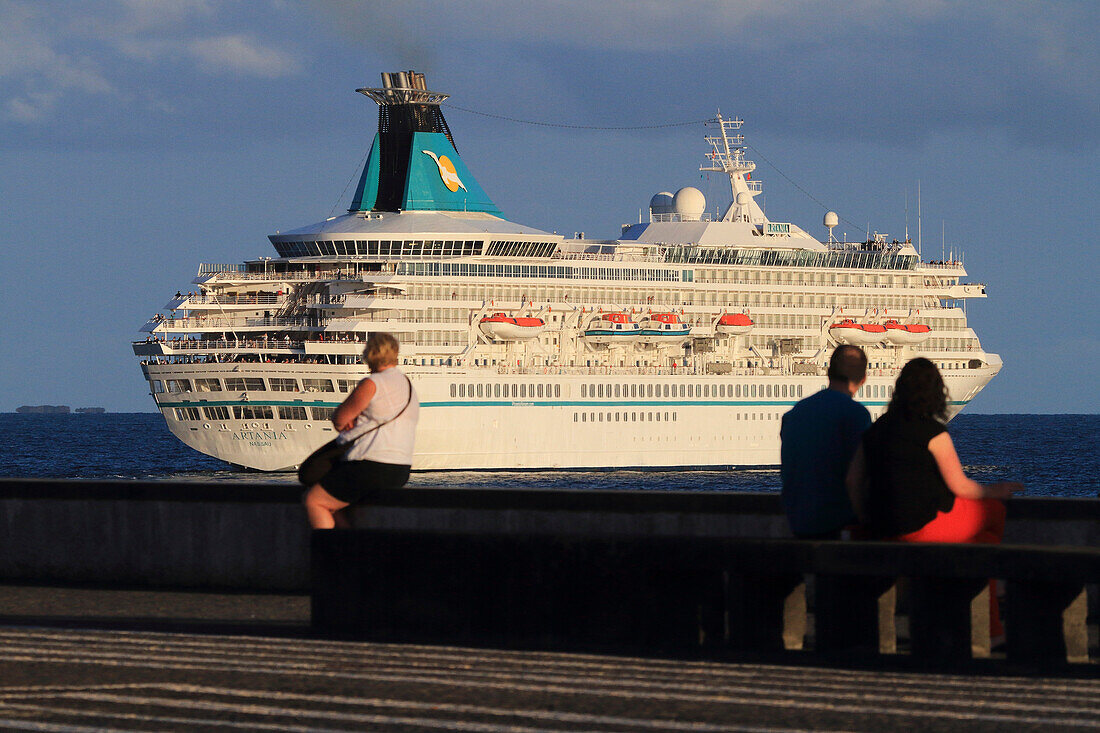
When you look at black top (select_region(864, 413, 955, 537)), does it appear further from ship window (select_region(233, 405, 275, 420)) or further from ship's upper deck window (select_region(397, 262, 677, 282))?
ship's upper deck window (select_region(397, 262, 677, 282))

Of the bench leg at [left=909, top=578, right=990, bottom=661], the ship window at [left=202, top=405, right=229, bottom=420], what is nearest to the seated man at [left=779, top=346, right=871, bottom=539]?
the bench leg at [left=909, top=578, right=990, bottom=661]

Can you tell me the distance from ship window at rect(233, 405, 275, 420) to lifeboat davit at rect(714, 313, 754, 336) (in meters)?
15.8

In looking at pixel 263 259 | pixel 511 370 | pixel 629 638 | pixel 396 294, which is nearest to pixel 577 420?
pixel 511 370

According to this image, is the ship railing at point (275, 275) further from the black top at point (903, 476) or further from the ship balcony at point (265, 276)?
the black top at point (903, 476)

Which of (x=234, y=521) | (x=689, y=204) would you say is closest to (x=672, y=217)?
(x=689, y=204)

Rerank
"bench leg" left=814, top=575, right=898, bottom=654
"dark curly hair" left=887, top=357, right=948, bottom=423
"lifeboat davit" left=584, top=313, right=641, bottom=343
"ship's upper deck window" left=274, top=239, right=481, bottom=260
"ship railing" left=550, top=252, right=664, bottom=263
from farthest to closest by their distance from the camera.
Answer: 1. "ship railing" left=550, top=252, right=664, bottom=263
2. "lifeboat davit" left=584, top=313, right=641, bottom=343
3. "ship's upper deck window" left=274, top=239, right=481, bottom=260
4. "bench leg" left=814, top=575, right=898, bottom=654
5. "dark curly hair" left=887, top=357, right=948, bottom=423

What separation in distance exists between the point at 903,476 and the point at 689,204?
2354 inches

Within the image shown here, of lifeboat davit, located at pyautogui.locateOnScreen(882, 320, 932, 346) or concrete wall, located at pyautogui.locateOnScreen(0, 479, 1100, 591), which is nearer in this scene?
concrete wall, located at pyautogui.locateOnScreen(0, 479, 1100, 591)

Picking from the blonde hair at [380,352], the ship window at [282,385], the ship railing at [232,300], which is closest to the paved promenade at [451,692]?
the blonde hair at [380,352]

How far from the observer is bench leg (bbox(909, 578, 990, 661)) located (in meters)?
8.06

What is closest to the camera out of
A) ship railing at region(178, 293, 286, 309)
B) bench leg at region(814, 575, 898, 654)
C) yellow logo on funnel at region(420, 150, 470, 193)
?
bench leg at region(814, 575, 898, 654)

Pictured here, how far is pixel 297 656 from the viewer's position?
329 inches

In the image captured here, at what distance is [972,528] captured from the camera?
8.31m

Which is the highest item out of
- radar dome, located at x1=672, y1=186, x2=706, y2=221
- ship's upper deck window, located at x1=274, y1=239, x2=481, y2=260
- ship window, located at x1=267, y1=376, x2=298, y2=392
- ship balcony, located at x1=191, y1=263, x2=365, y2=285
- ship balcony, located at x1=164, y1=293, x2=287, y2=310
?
radar dome, located at x1=672, y1=186, x2=706, y2=221
